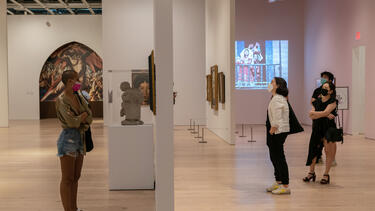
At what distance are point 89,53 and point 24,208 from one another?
81.5ft

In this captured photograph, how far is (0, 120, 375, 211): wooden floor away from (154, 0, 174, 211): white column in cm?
163

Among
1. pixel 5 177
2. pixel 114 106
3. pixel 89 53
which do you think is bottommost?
pixel 5 177

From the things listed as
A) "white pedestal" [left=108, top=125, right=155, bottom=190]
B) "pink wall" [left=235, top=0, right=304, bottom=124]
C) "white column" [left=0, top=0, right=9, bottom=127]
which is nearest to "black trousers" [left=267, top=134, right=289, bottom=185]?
"white pedestal" [left=108, top=125, right=155, bottom=190]

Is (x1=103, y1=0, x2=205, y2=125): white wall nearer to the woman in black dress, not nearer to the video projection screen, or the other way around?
the video projection screen

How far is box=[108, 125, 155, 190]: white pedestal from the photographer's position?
724cm

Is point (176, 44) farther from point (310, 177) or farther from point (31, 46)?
point (310, 177)

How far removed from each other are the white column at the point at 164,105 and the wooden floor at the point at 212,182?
1630 mm

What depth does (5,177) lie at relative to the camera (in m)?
8.77

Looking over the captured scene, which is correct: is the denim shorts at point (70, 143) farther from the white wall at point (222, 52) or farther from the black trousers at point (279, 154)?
the white wall at point (222, 52)

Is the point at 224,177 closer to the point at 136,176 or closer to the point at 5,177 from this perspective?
the point at 136,176

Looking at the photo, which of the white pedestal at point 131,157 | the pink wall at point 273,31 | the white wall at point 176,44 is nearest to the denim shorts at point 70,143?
the white pedestal at point 131,157

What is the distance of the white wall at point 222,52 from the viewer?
13891 millimetres

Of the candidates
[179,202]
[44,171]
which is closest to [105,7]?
[44,171]

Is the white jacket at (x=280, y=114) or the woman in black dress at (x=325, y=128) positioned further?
the woman in black dress at (x=325, y=128)
